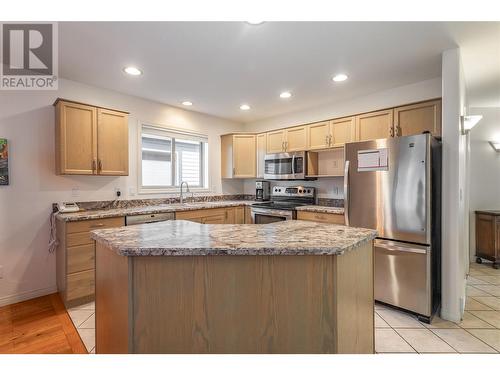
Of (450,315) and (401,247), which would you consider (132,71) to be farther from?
(450,315)

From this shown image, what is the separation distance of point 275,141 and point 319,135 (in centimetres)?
83

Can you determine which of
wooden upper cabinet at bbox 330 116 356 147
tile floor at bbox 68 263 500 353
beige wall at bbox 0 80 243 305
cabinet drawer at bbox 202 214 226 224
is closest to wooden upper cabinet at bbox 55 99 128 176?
beige wall at bbox 0 80 243 305

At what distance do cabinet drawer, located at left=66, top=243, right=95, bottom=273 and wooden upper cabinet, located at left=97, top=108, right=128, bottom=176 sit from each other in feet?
2.99

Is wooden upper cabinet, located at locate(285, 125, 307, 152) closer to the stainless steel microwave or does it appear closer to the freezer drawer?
the stainless steel microwave

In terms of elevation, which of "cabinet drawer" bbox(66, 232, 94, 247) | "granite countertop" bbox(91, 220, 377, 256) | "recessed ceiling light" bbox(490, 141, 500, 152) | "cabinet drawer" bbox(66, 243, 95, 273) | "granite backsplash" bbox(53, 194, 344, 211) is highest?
"recessed ceiling light" bbox(490, 141, 500, 152)

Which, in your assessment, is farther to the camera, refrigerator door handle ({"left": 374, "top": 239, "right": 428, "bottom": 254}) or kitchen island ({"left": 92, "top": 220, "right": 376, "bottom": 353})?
refrigerator door handle ({"left": 374, "top": 239, "right": 428, "bottom": 254})

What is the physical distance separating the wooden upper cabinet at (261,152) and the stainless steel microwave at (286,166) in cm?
16

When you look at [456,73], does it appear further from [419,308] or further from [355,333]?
[355,333]

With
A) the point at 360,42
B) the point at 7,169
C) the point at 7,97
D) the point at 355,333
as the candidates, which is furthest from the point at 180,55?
the point at 355,333

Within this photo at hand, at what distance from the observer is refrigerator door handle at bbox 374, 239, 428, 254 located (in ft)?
8.01

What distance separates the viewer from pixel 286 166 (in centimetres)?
415

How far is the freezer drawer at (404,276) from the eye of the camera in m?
2.41

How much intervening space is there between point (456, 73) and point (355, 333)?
2.46m
